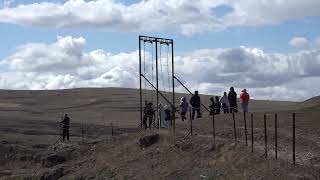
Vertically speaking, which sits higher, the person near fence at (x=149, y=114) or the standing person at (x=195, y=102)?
the standing person at (x=195, y=102)

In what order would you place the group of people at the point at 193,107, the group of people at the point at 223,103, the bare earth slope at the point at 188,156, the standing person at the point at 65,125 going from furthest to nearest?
1. the standing person at the point at 65,125
2. the group of people at the point at 223,103
3. the group of people at the point at 193,107
4. the bare earth slope at the point at 188,156

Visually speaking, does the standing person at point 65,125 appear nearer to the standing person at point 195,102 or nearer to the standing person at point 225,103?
the standing person at point 195,102

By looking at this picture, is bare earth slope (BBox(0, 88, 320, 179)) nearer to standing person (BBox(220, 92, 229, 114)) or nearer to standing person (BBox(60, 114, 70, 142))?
standing person (BBox(60, 114, 70, 142))

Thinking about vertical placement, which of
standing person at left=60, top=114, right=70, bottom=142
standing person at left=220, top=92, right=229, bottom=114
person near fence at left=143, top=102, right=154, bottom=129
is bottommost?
standing person at left=60, top=114, right=70, bottom=142

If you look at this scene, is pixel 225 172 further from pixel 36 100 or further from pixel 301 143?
pixel 36 100

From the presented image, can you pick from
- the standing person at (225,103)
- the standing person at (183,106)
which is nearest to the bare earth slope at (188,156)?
the standing person at (183,106)

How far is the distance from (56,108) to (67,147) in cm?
7909

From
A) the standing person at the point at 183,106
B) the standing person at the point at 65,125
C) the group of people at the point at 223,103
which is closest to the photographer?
the group of people at the point at 223,103

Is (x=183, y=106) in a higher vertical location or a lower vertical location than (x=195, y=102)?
lower

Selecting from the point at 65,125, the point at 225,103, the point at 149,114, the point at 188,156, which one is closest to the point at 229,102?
the point at 225,103

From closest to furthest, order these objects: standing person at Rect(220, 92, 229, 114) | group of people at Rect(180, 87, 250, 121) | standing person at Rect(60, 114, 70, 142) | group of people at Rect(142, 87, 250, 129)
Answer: group of people at Rect(142, 87, 250, 129) < group of people at Rect(180, 87, 250, 121) < standing person at Rect(220, 92, 229, 114) < standing person at Rect(60, 114, 70, 142)

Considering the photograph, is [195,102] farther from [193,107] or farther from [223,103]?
[223,103]

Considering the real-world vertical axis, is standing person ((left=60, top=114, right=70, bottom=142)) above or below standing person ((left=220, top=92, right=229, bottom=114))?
below

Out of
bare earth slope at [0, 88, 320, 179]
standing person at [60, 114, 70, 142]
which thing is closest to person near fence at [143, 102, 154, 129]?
bare earth slope at [0, 88, 320, 179]
